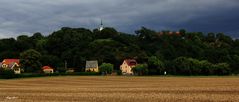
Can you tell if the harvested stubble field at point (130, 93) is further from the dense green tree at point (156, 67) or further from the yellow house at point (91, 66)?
the yellow house at point (91, 66)

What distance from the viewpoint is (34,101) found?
105ft

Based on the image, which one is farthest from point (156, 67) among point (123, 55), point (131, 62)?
point (123, 55)

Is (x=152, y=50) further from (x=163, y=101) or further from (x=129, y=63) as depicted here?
(x=163, y=101)

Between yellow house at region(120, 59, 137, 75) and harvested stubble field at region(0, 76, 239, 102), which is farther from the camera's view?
yellow house at region(120, 59, 137, 75)

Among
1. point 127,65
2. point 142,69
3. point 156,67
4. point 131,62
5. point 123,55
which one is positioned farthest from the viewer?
point 123,55

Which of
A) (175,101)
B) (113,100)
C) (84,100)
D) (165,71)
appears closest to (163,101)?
(175,101)

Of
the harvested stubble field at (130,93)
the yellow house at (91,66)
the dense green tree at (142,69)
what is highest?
the yellow house at (91,66)

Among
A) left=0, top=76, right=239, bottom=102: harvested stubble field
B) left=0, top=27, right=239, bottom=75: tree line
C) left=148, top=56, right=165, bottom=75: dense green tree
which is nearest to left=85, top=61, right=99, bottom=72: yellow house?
left=0, top=27, right=239, bottom=75: tree line

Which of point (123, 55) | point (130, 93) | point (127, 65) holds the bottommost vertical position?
point (130, 93)

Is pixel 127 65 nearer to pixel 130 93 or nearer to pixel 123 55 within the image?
pixel 123 55

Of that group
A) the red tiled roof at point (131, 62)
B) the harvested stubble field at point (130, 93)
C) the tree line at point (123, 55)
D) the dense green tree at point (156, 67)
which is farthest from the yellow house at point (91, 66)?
the harvested stubble field at point (130, 93)

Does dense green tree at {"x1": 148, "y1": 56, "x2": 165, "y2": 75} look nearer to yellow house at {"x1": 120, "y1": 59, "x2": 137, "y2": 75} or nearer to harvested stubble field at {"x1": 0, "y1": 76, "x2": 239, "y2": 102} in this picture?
yellow house at {"x1": 120, "y1": 59, "x2": 137, "y2": 75}

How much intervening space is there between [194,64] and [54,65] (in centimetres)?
6193

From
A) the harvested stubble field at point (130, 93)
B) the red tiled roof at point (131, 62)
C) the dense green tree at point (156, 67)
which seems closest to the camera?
the harvested stubble field at point (130, 93)
